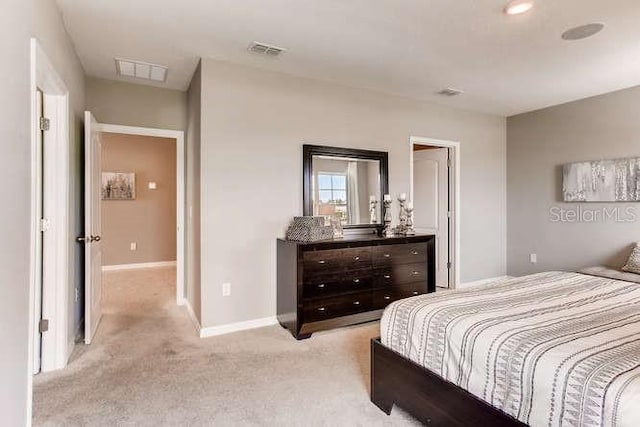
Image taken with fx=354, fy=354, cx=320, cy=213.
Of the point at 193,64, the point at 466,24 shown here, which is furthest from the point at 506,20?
the point at 193,64

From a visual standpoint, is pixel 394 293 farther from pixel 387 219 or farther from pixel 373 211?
pixel 373 211

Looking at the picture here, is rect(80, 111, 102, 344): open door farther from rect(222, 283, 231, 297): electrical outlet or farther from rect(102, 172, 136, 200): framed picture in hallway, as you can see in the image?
rect(102, 172, 136, 200): framed picture in hallway

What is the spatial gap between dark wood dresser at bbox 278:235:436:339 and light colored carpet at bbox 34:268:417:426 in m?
Result: 0.15

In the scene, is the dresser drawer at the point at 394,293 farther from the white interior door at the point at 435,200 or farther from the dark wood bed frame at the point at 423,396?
the dark wood bed frame at the point at 423,396

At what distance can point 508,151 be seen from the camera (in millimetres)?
5141

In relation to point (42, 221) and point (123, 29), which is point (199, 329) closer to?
point (42, 221)

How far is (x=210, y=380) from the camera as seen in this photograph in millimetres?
2352

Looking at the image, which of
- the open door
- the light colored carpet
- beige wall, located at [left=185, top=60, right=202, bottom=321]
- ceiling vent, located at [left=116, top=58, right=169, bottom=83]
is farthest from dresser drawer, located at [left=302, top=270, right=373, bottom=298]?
ceiling vent, located at [left=116, top=58, right=169, bottom=83]

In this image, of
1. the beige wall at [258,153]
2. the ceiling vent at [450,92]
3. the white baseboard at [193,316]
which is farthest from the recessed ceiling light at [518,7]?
the white baseboard at [193,316]

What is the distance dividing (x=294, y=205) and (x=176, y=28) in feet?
5.86

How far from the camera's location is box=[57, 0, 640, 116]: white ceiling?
92.0 inches

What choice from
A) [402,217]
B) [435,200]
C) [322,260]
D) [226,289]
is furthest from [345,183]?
[435,200]

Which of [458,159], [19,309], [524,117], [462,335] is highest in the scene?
[524,117]

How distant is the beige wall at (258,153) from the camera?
3.17m
